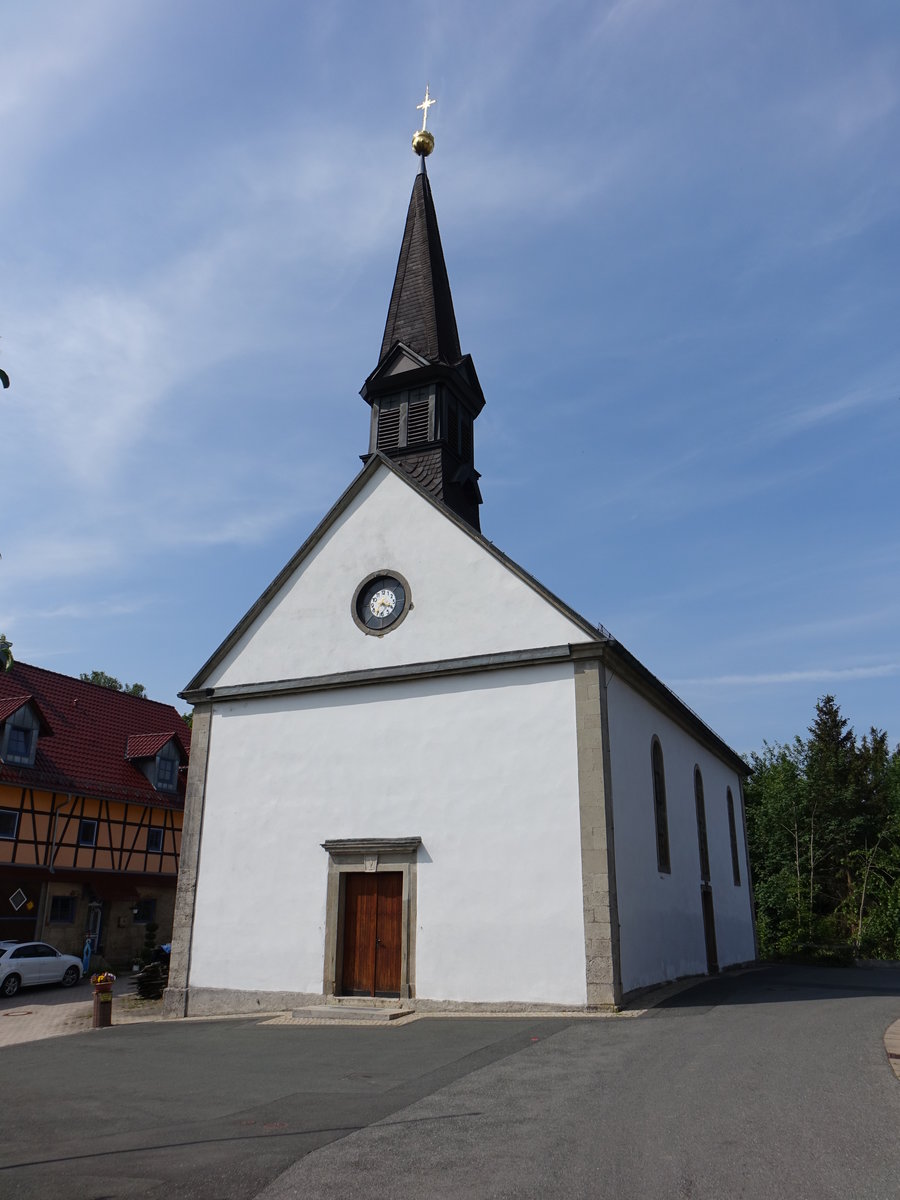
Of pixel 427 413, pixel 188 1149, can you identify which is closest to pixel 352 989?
pixel 188 1149

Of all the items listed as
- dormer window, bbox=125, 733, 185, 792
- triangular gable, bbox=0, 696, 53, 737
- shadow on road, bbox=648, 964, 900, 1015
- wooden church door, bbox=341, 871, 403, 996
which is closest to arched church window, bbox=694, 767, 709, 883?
shadow on road, bbox=648, 964, 900, 1015

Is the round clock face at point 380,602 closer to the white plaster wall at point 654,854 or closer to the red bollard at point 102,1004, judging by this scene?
the white plaster wall at point 654,854

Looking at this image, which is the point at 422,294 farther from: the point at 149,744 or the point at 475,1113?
the point at 475,1113

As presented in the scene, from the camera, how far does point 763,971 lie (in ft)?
78.1

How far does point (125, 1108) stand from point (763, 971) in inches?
769

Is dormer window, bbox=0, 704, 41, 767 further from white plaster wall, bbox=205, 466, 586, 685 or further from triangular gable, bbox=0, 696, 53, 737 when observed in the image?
white plaster wall, bbox=205, 466, 586, 685

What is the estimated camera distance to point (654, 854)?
17.2 meters

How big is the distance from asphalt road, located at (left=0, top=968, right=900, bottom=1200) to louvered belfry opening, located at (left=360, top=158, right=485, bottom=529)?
35.1 feet

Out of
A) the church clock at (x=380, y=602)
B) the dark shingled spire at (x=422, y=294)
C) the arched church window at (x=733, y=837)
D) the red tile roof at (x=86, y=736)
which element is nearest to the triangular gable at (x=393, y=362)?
the dark shingled spire at (x=422, y=294)

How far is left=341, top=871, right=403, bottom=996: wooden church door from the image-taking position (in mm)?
15500

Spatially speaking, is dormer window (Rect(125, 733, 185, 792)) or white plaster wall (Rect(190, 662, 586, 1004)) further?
dormer window (Rect(125, 733, 185, 792))

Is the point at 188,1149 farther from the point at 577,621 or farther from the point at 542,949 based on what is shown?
the point at 577,621

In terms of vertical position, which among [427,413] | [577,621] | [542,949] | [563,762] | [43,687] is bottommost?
[542,949]

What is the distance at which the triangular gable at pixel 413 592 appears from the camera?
1606cm
